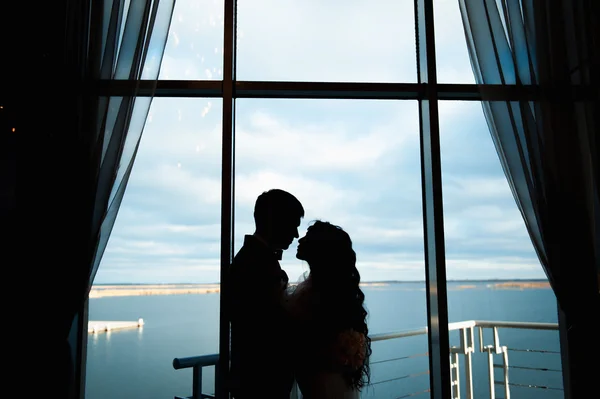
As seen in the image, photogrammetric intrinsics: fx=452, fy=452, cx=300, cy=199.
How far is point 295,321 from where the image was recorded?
5.87ft

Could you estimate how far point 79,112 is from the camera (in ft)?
6.70

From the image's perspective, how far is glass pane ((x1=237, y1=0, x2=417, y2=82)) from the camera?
2361 millimetres

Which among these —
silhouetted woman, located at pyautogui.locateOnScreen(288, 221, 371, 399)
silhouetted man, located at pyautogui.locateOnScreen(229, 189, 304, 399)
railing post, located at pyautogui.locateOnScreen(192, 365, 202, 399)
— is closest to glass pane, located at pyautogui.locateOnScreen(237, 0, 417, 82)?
silhouetted man, located at pyautogui.locateOnScreen(229, 189, 304, 399)

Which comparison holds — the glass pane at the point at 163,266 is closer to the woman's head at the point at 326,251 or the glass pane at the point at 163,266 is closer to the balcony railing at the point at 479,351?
the woman's head at the point at 326,251

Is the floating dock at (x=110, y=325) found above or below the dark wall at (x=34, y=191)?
below

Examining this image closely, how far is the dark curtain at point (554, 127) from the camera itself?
2.10 meters

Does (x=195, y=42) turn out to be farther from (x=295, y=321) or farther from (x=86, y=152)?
(x=295, y=321)

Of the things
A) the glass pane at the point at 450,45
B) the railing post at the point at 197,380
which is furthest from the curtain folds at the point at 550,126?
the railing post at the point at 197,380

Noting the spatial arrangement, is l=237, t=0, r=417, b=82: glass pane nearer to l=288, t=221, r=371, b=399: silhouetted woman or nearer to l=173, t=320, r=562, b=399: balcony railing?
l=288, t=221, r=371, b=399: silhouetted woman

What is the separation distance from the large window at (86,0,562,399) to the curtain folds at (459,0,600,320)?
16 cm

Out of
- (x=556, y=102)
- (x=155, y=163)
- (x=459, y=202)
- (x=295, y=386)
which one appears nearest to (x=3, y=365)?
Answer: (x=155, y=163)

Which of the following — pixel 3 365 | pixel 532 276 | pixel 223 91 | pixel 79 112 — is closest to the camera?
pixel 3 365

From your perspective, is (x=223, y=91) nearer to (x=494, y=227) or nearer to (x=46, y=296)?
(x=46, y=296)

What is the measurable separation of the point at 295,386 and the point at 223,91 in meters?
1.49
